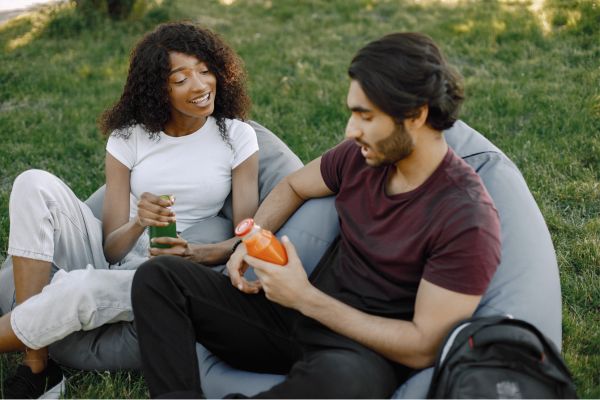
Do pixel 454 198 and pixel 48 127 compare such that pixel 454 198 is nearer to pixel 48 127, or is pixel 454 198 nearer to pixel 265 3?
pixel 48 127

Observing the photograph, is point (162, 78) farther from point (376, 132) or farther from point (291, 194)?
point (376, 132)

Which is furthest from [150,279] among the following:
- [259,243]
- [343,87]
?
[343,87]

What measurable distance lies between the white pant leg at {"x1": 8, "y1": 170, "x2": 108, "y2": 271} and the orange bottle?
3.37 feet

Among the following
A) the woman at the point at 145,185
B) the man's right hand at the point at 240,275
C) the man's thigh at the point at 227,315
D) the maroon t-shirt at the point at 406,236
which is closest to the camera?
the maroon t-shirt at the point at 406,236

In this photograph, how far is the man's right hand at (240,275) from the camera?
2.83 meters

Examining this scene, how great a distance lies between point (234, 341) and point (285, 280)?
38cm

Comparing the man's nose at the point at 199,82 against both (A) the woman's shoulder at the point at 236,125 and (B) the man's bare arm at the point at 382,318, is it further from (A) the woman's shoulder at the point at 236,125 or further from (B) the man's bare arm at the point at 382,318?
(B) the man's bare arm at the point at 382,318

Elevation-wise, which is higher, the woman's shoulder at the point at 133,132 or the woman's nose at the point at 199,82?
the woman's nose at the point at 199,82

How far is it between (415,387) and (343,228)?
68cm

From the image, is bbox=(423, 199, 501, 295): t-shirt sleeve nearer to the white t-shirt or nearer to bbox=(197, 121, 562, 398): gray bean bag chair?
bbox=(197, 121, 562, 398): gray bean bag chair

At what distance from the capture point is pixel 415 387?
2.53 m

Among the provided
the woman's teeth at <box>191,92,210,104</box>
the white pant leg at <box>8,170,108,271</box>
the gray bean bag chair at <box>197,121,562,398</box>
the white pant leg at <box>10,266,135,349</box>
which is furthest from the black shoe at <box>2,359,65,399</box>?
the woman's teeth at <box>191,92,210,104</box>

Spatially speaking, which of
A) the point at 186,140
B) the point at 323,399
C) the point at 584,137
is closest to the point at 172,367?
the point at 323,399

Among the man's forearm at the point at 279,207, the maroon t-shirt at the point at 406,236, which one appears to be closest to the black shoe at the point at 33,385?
the man's forearm at the point at 279,207
